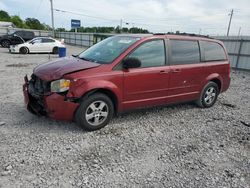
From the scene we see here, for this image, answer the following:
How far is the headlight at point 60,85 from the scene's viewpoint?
3.50 m

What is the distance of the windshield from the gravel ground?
4.18 feet

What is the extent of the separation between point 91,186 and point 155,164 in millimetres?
978

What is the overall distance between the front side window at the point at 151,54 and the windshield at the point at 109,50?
21 cm

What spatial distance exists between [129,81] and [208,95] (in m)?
2.54

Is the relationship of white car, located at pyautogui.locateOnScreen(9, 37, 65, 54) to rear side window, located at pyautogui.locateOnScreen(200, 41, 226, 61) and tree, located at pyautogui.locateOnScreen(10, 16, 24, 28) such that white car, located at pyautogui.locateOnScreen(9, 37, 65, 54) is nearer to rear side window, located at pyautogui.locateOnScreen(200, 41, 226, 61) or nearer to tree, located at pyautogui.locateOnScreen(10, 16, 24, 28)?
rear side window, located at pyautogui.locateOnScreen(200, 41, 226, 61)

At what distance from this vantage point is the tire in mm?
3651

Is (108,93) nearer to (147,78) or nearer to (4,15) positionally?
(147,78)

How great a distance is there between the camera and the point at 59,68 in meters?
3.73

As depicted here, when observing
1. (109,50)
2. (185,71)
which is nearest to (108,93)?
(109,50)

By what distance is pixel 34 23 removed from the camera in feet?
247

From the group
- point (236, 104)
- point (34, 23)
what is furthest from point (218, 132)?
point (34, 23)

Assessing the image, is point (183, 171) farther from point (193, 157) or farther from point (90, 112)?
point (90, 112)

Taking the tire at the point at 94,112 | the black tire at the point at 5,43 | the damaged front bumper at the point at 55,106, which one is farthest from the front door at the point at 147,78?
the black tire at the point at 5,43

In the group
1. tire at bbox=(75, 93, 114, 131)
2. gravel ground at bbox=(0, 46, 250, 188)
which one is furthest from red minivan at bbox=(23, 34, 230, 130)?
gravel ground at bbox=(0, 46, 250, 188)
